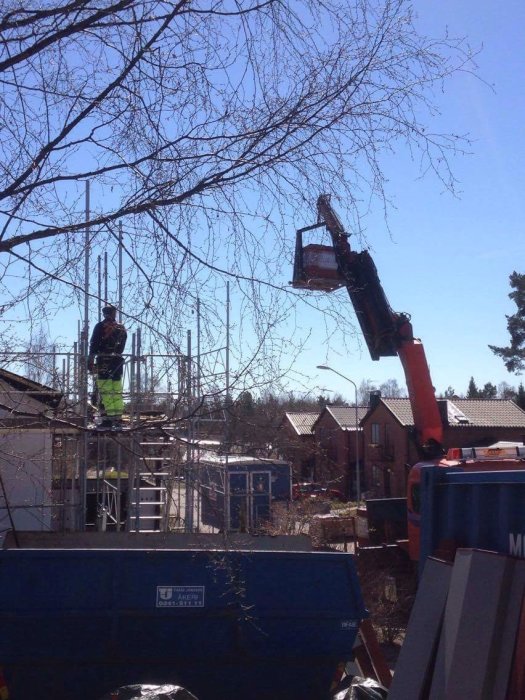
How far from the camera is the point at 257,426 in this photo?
16.0ft

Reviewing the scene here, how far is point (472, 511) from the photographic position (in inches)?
236

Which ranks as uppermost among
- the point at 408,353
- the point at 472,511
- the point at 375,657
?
the point at 408,353

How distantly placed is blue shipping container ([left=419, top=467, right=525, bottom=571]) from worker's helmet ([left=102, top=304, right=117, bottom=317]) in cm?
257

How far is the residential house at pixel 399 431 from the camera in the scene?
1767 inches

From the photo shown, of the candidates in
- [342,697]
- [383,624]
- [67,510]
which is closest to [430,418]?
[383,624]

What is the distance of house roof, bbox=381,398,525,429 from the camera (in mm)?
45625

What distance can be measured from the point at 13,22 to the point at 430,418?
11.2 m

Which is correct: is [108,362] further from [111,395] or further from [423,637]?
[423,637]

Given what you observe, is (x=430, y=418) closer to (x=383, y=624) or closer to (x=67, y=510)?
(x=383, y=624)

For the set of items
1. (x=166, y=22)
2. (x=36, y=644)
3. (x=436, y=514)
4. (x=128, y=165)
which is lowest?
(x=36, y=644)

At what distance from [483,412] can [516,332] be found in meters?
4.58

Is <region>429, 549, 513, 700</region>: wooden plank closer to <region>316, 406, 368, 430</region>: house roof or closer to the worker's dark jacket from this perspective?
the worker's dark jacket

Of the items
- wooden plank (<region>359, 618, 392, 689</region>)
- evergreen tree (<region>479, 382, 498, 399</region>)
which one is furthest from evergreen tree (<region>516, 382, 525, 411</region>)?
wooden plank (<region>359, 618, 392, 689</region>)

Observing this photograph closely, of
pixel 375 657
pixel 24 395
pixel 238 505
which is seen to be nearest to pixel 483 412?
pixel 238 505
